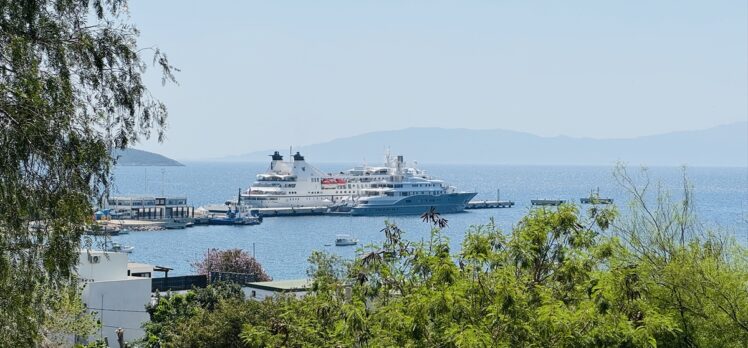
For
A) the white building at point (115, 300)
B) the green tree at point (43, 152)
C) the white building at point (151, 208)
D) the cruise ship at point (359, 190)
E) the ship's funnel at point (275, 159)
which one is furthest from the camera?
the ship's funnel at point (275, 159)

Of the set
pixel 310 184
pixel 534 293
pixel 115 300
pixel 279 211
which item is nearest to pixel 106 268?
pixel 115 300

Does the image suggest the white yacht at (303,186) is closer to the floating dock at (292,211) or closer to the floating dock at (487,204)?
the floating dock at (292,211)

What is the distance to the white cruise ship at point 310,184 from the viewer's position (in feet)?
311

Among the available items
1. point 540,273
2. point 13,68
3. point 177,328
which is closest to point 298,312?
point 540,273

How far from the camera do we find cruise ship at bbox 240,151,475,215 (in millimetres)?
92625

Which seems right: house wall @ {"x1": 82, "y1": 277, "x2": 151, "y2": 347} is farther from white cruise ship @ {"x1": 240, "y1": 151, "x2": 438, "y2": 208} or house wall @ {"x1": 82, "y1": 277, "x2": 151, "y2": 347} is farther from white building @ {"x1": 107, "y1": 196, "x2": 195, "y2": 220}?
white cruise ship @ {"x1": 240, "y1": 151, "x2": 438, "y2": 208}

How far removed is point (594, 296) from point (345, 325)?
1.96 meters

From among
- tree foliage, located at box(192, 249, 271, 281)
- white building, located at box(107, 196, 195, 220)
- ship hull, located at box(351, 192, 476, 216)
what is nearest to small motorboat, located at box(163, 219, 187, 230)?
white building, located at box(107, 196, 195, 220)

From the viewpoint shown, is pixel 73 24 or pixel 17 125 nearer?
→ pixel 17 125

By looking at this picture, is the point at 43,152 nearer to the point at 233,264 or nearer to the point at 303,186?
the point at 233,264

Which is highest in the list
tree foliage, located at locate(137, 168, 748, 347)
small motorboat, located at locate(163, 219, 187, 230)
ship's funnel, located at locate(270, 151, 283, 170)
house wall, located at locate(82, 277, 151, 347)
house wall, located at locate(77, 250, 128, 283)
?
ship's funnel, located at locate(270, 151, 283, 170)

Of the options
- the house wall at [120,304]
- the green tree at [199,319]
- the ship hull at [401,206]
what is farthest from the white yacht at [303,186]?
the green tree at [199,319]

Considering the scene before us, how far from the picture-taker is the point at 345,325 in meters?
8.05

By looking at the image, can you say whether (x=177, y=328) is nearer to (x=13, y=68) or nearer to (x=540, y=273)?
(x=540, y=273)
